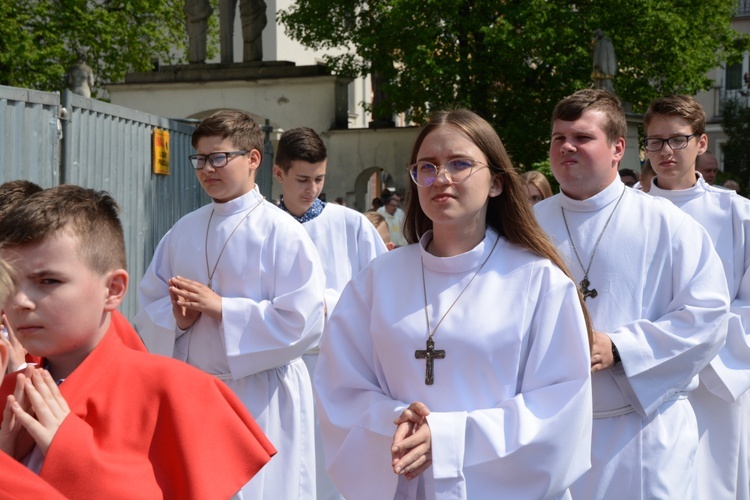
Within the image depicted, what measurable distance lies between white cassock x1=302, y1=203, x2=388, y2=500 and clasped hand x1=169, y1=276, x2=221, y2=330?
2.09m

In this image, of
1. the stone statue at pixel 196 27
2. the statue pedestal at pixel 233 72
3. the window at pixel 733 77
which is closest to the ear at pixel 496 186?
the statue pedestal at pixel 233 72

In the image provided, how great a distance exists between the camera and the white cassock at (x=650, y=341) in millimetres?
4547

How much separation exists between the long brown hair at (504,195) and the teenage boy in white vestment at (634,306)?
0.81 meters

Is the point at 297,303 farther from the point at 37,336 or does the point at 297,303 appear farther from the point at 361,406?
the point at 37,336

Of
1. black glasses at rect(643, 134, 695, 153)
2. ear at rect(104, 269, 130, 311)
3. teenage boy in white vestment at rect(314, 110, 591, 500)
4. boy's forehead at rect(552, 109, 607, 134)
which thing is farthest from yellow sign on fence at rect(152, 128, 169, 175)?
ear at rect(104, 269, 130, 311)

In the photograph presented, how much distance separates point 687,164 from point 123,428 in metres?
4.34

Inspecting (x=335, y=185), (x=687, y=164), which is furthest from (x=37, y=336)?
(x=335, y=185)

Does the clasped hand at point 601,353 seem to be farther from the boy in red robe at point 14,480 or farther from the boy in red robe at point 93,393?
the boy in red robe at point 14,480

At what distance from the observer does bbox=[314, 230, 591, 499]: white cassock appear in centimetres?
340

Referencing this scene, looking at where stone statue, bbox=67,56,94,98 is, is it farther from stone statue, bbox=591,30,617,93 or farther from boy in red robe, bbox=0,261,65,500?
boy in red robe, bbox=0,261,65,500

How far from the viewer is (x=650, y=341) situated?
4520 millimetres

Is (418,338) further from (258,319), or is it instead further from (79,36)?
(79,36)

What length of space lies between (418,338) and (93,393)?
3.74ft

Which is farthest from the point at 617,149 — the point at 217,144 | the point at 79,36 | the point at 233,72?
the point at 79,36
